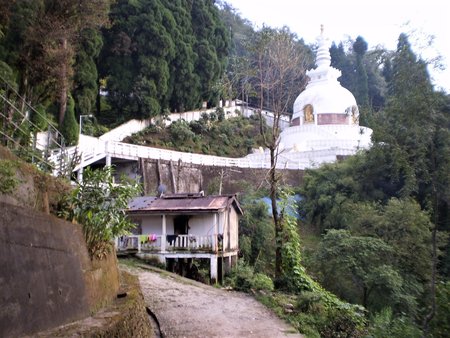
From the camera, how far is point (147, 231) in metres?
16.8

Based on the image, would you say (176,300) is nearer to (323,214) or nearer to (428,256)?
(428,256)

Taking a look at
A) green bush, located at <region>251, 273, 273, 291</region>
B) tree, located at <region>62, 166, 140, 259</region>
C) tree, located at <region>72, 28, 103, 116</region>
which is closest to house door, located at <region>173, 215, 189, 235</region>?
green bush, located at <region>251, 273, 273, 291</region>

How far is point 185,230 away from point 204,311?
6.81 meters

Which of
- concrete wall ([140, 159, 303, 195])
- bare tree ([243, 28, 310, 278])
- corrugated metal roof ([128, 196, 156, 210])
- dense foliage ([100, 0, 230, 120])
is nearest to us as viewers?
bare tree ([243, 28, 310, 278])

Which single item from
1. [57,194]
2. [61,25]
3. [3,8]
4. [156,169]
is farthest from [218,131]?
[57,194]

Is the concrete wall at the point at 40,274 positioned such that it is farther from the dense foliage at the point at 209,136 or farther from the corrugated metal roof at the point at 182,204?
the dense foliage at the point at 209,136

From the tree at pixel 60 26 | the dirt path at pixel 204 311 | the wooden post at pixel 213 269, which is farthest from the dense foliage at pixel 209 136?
the dirt path at pixel 204 311

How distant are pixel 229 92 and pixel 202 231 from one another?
5.61 metres

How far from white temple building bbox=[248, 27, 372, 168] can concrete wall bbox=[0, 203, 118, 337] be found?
26733mm

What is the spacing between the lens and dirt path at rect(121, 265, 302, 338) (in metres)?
8.70

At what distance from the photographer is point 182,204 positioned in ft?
53.6

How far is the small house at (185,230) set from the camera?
50.7 feet

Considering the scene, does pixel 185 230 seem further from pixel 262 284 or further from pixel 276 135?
pixel 276 135

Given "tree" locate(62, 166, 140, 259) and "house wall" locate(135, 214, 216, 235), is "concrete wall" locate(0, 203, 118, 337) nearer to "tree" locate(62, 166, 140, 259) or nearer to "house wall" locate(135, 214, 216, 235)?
"tree" locate(62, 166, 140, 259)
